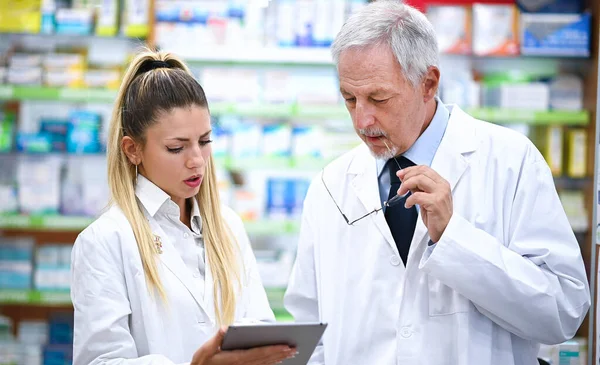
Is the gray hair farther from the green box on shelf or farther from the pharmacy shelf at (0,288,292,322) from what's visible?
the green box on shelf

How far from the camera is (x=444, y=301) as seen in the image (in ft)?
6.44

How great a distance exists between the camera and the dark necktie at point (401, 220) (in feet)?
6.67

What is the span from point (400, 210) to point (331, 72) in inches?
114

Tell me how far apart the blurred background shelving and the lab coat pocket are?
252 centimetres

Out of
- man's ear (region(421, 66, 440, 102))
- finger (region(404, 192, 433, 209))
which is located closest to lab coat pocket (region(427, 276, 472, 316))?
finger (region(404, 192, 433, 209))

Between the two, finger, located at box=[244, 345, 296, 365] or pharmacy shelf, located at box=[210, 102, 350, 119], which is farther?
pharmacy shelf, located at box=[210, 102, 350, 119]

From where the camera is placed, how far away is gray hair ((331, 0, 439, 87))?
1959 millimetres

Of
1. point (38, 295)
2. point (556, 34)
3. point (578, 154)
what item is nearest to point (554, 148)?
point (578, 154)

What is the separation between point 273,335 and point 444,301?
0.55 meters

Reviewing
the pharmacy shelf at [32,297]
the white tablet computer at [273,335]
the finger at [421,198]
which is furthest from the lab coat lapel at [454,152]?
the pharmacy shelf at [32,297]

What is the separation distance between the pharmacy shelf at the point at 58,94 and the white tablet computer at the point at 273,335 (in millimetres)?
3085

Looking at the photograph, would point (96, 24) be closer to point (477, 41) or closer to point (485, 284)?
point (477, 41)

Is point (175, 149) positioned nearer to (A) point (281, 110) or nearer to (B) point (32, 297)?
(A) point (281, 110)

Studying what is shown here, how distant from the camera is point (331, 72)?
486 cm
